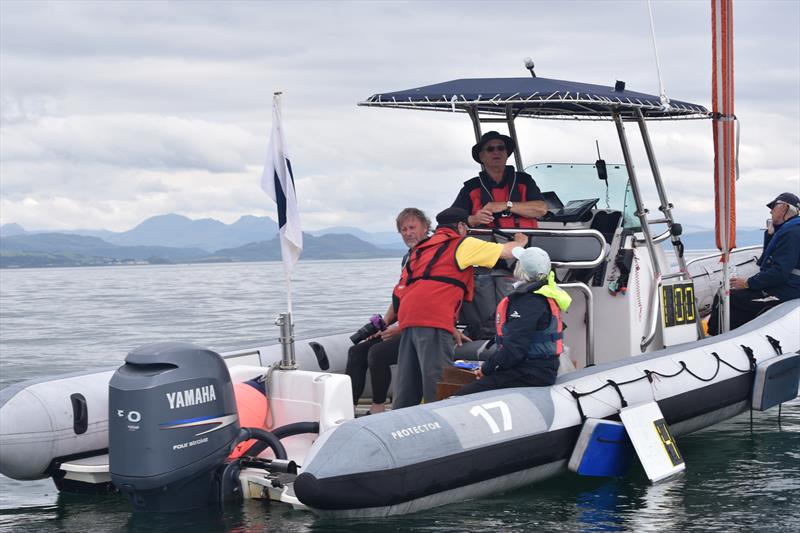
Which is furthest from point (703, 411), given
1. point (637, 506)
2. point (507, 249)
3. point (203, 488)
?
point (203, 488)

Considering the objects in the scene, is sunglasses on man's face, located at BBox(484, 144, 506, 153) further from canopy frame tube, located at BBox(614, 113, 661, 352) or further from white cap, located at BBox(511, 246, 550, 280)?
white cap, located at BBox(511, 246, 550, 280)

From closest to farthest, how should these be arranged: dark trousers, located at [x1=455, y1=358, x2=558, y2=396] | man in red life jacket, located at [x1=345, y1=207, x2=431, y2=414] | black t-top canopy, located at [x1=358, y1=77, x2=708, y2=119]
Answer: dark trousers, located at [x1=455, y1=358, x2=558, y2=396], man in red life jacket, located at [x1=345, y1=207, x2=431, y2=414], black t-top canopy, located at [x1=358, y1=77, x2=708, y2=119]

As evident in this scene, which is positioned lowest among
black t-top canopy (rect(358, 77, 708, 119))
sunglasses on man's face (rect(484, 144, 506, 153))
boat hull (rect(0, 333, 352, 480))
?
boat hull (rect(0, 333, 352, 480))

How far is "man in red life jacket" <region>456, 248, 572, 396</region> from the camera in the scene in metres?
5.63

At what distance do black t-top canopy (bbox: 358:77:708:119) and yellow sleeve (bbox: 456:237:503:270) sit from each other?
96 cm

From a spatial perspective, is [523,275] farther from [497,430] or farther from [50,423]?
[50,423]

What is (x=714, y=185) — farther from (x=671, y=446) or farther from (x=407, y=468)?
(x=407, y=468)

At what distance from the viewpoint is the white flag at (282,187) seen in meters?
5.74

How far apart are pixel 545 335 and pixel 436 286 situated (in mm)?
663

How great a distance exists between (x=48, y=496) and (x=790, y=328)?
4.96 metres

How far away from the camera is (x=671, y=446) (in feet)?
20.0

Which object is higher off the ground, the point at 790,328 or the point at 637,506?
the point at 790,328

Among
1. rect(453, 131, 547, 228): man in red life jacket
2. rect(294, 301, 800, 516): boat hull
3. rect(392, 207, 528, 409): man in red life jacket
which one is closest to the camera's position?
rect(294, 301, 800, 516): boat hull

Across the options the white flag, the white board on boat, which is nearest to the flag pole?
the white flag
